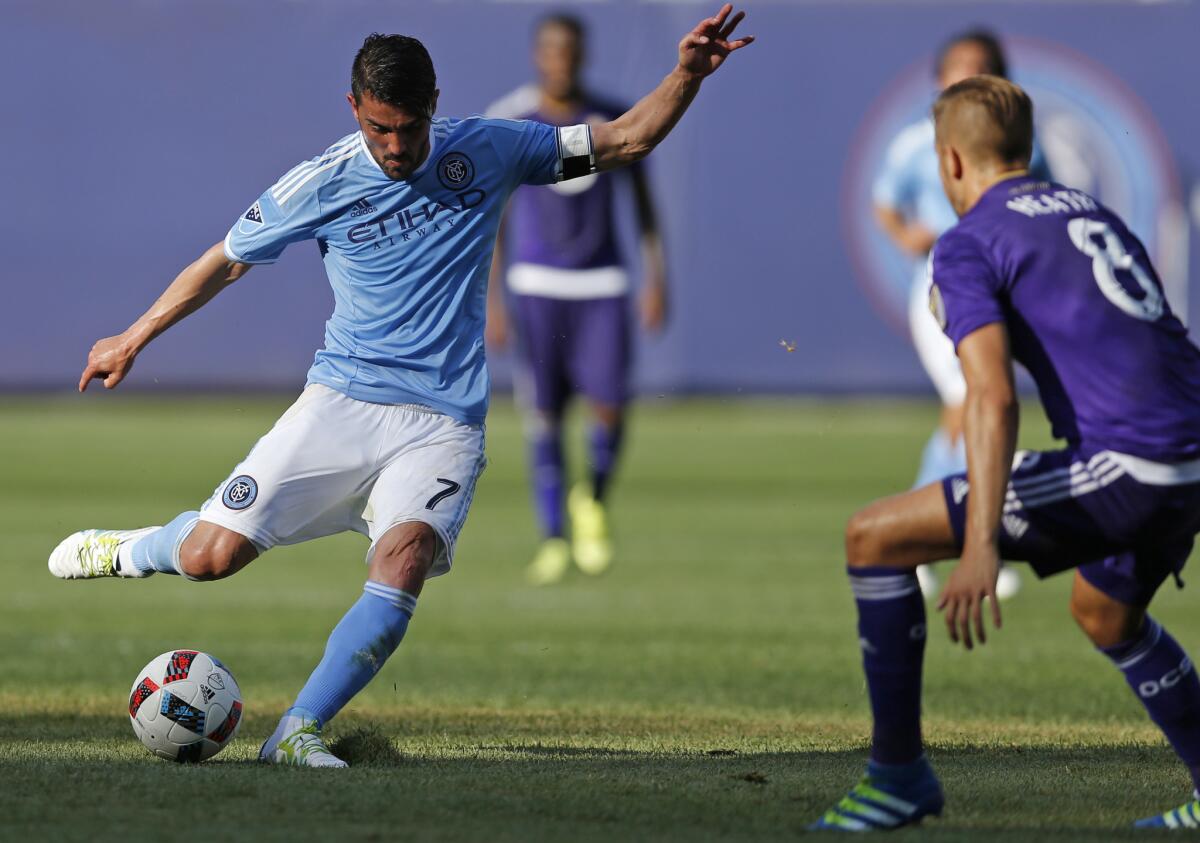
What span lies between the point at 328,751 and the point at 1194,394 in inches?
100

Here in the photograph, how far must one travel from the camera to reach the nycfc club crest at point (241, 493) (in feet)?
19.4

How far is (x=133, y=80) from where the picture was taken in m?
23.3

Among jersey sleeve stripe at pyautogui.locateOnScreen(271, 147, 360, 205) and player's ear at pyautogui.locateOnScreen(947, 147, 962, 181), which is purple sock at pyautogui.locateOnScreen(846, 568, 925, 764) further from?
jersey sleeve stripe at pyautogui.locateOnScreen(271, 147, 360, 205)

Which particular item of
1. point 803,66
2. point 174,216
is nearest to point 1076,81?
point 803,66

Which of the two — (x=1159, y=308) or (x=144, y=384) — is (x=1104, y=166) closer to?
(x=144, y=384)

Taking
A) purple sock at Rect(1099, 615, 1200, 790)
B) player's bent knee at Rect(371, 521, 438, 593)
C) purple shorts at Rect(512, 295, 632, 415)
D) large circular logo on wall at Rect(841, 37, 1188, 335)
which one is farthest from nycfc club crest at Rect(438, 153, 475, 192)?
large circular logo on wall at Rect(841, 37, 1188, 335)

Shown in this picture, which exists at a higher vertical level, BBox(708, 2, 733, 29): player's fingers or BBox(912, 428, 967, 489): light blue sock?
BBox(708, 2, 733, 29): player's fingers

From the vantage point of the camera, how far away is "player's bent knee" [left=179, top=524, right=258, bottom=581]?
5.89 meters

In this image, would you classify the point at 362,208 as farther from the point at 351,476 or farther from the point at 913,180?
the point at 913,180

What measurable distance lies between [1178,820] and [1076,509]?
823 mm

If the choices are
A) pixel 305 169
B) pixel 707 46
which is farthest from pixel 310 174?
pixel 707 46

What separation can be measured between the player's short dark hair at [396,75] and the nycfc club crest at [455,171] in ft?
0.81

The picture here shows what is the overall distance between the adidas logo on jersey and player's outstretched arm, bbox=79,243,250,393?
389 millimetres

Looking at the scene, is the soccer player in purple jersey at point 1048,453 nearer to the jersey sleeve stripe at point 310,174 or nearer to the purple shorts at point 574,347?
the jersey sleeve stripe at point 310,174
